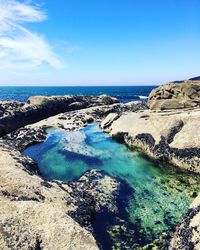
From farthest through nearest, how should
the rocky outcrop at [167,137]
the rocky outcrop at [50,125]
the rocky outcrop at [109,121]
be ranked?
the rocky outcrop at [109,121] → the rocky outcrop at [50,125] → the rocky outcrop at [167,137]

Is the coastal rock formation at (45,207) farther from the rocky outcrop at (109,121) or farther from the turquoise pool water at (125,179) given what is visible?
the rocky outcrop at (109,121)

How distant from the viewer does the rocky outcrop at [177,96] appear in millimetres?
55219

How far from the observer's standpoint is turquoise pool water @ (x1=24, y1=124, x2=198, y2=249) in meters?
22.8

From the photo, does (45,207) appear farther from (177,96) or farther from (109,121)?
(177,96)

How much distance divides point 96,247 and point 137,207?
901 centimetres

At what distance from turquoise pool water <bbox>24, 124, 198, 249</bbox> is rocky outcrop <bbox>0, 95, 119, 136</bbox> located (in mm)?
10838

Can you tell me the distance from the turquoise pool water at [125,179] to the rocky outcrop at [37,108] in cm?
1084

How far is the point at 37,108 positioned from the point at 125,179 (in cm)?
4266

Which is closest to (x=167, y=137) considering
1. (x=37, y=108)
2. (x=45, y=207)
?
(x=45, y=207)

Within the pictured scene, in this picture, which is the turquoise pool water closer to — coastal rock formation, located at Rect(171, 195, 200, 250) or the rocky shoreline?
the rocky shoreline

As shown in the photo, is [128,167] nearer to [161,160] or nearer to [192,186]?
[161,160]

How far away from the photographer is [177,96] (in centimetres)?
5791

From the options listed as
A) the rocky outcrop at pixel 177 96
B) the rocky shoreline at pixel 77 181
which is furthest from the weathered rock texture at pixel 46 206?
the rocky outcrop at pixel 177 96

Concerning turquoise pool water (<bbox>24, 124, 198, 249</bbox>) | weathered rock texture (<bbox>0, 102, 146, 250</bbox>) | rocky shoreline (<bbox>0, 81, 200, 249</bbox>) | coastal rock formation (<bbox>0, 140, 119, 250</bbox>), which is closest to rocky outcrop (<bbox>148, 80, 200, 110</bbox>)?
rocky shoreline (<bbox>0, 81, 200, 249</bbox>)
